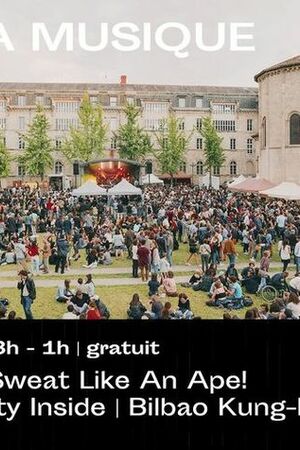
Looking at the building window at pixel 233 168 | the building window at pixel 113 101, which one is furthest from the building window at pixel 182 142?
the building window at pixel 113 101

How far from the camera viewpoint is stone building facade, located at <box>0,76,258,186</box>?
7238 centimetres

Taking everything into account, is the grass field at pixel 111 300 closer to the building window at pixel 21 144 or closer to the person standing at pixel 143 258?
the person standing at pixel 143 258

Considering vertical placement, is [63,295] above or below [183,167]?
below

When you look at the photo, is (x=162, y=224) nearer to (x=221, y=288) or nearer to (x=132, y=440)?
(x=221, y=288)

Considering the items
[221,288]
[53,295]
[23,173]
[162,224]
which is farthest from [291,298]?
[23,173]

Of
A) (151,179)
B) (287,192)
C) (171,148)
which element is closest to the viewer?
(287,192)

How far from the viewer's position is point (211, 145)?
6912cm

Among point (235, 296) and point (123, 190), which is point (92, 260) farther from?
point (123, 190)

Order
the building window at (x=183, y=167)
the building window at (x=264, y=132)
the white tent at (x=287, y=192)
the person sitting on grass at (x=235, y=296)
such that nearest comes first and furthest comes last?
the person sitting on grass at (x=235, y=296) < the white tent at (x=287, y=192) < the building window at (x=264, y=132) < the building window at (x=183, y=167)

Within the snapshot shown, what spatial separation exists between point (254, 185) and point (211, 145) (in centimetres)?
3136

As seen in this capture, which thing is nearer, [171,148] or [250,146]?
[171,148]

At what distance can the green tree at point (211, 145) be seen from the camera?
6900 cm

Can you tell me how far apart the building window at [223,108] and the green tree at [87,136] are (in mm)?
14352

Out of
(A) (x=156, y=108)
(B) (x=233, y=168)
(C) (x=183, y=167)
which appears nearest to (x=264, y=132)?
(C) (x=183, y=167)
